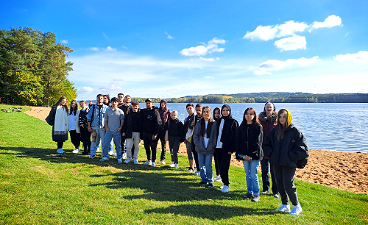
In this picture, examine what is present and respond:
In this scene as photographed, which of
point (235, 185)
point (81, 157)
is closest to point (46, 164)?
point (81, 157)

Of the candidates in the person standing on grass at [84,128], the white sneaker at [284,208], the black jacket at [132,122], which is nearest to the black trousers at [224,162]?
the white sneaker at [284,208]

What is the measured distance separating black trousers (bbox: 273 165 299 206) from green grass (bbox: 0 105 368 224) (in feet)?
1.32

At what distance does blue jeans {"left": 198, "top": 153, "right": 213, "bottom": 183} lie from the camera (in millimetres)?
6029

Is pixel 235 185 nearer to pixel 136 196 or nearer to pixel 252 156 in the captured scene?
pixel 252 156

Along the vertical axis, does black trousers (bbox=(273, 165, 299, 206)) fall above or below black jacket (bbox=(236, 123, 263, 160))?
below

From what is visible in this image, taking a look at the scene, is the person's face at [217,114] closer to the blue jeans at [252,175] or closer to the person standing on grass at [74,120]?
the blue jeans at [252,175]

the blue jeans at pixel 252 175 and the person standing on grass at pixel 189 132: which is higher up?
the person standing on grass at pixel 189 132

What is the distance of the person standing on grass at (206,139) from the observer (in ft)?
19.5

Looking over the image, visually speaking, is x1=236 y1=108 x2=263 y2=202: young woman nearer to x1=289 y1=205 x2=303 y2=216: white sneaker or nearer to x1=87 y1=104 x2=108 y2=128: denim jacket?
x1=289 y1=205 x2=303 y2=216: white sneaker

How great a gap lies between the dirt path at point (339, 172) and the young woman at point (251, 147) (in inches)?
235

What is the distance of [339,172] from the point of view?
1112 centimetres

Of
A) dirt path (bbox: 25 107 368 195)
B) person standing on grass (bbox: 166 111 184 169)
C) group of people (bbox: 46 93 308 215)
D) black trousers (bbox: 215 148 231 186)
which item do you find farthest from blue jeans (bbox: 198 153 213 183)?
dirt path (bbox: 25 107 368 195)

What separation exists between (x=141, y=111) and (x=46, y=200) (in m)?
4.19

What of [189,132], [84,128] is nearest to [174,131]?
[189,132]
